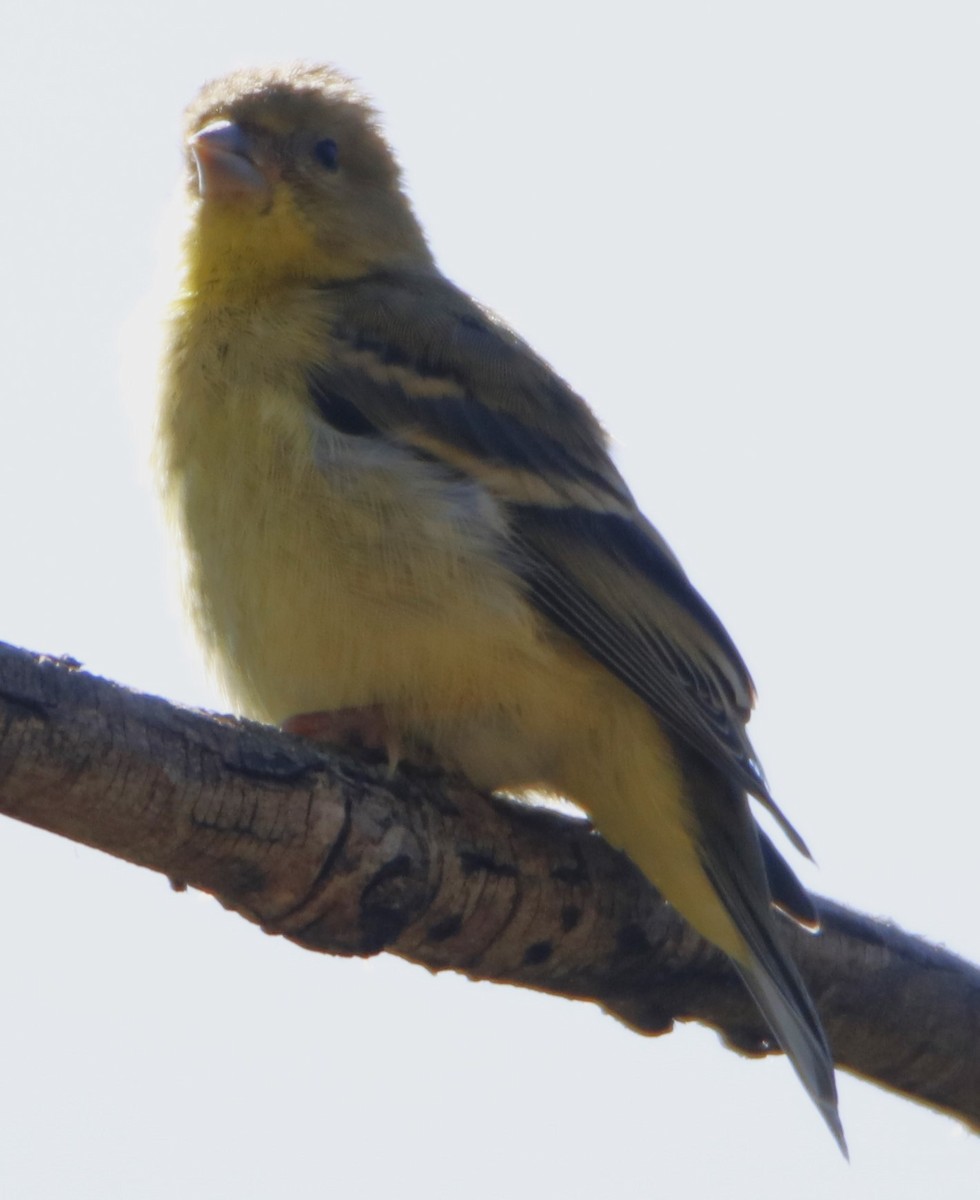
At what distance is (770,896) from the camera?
16.6 ft

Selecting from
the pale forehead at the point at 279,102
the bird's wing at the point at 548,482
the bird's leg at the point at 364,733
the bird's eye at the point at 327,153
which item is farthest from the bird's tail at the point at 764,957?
the pale forehead at the point at 279,102

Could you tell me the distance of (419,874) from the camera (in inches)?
172

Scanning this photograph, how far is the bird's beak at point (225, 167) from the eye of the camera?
5926 mm

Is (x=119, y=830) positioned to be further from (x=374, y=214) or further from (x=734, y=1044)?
(x=374, y=214)

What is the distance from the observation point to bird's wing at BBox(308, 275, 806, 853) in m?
5.02

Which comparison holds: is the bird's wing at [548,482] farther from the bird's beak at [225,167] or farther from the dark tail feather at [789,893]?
the bird's beak at [225,167]

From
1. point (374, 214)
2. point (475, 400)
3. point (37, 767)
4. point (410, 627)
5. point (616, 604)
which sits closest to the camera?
point (37, 767)

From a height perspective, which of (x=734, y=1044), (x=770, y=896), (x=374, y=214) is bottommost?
(x=734, y=1044)

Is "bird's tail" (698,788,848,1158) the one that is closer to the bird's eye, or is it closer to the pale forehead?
the bird's eye

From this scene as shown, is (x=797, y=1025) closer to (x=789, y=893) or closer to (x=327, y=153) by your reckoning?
(x=789, y=893)

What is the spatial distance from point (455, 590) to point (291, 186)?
6.69 feet

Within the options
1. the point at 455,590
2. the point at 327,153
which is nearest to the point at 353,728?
the point at 455,590

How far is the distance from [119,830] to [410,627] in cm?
124

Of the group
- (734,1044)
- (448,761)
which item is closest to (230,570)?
(448,761)
